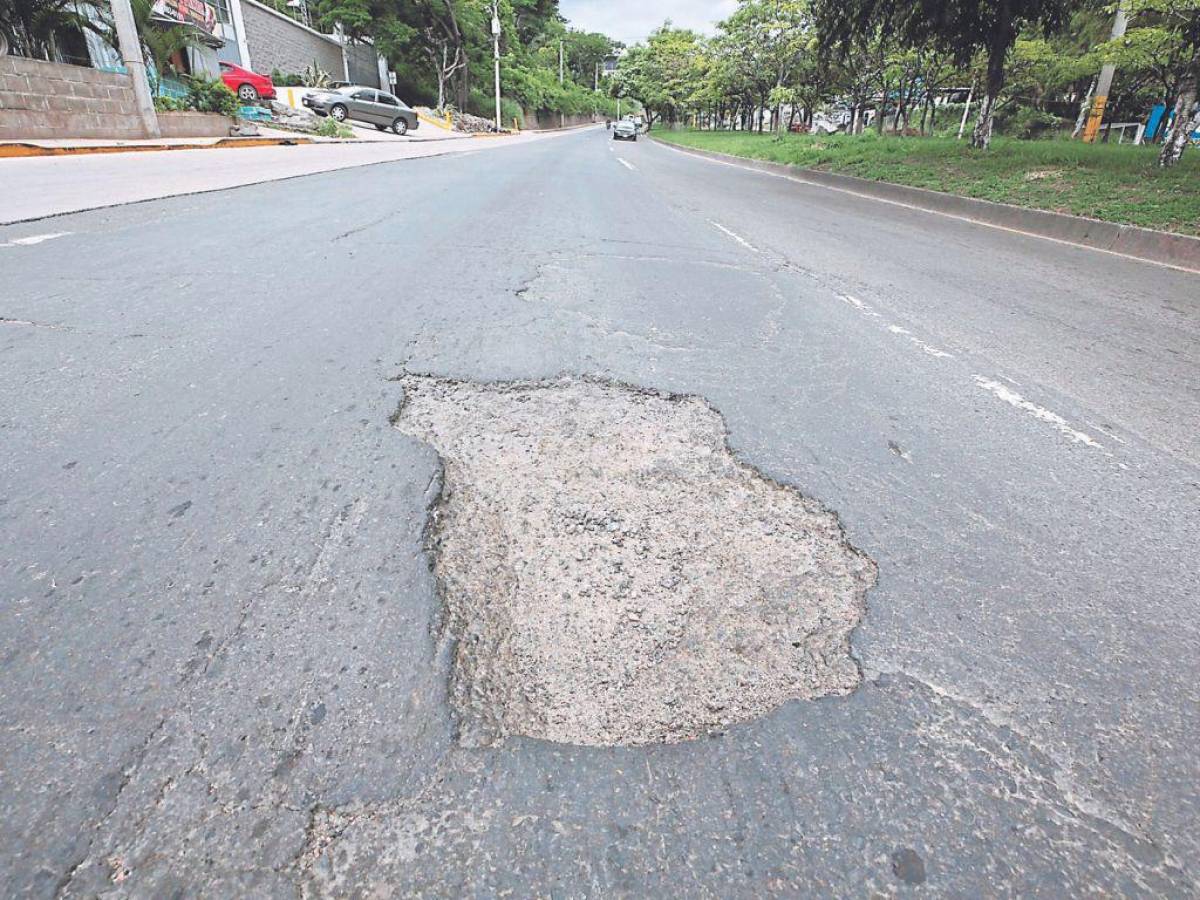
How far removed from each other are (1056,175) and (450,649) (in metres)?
13.5

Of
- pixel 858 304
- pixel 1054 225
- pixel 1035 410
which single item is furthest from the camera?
pixel 1054 225

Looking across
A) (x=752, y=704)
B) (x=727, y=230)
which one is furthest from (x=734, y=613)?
(x=727, y=230)

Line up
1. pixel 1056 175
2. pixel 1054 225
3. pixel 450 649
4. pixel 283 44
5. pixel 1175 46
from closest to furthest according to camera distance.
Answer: pixel 450 649, pixel 1054 225, pixel 1175 46, pixel 1056 175, pixel 283 44

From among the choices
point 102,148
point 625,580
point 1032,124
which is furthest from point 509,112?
point 625,580

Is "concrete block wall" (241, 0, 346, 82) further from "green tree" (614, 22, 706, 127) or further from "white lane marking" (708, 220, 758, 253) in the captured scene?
"white lane marking" (708, 220, 758, 253)

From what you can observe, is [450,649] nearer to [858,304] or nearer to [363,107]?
[858,304]

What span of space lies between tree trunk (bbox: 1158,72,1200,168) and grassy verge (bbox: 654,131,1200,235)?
7.7 inches

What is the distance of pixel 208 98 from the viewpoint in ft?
54.9

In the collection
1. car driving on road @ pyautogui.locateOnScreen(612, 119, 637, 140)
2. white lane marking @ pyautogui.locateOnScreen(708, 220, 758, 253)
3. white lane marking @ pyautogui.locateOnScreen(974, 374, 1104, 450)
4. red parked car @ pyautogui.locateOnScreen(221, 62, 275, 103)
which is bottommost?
white lane marking @ pyautogui.locateOnScreen(974, 374, 1104, 450)

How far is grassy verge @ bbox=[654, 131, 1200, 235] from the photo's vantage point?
856 cm

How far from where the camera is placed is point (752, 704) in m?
1.36

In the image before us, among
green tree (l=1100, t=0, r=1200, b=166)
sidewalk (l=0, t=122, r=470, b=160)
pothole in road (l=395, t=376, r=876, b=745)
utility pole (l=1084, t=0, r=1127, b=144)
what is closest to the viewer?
pothole in road (l=395, t=376, r=876, b=745)

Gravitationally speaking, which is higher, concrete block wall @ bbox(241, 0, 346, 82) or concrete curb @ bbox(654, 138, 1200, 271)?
concrete block wall @ bbox(241, 0, 346, 82)

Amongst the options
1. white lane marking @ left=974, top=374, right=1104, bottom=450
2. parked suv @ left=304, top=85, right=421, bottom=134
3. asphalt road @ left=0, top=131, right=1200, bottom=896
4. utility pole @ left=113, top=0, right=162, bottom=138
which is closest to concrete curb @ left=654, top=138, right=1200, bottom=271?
asphalt road @ left=0, top=131, right=1200, bottom=896
